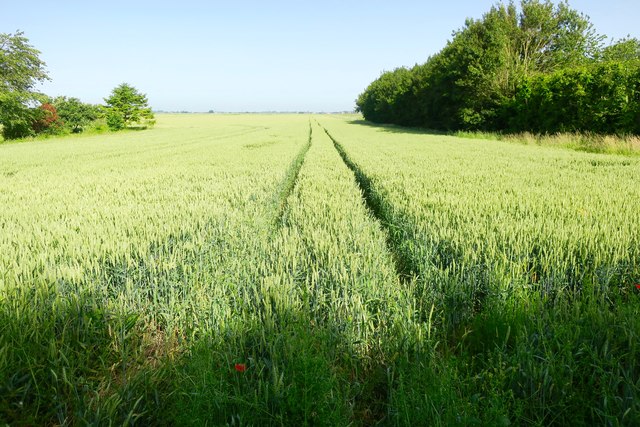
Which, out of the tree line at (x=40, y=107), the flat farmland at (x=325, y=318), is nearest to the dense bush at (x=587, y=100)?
the flat farmland at (x=325, y=318)

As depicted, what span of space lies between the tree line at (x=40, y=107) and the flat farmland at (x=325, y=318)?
4137 cm

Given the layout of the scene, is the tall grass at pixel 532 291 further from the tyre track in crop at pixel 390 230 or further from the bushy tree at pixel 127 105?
the bushy tree at pixel 127 105

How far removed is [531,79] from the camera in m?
25.4

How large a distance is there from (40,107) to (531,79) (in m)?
52.8

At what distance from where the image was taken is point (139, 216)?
502 cm

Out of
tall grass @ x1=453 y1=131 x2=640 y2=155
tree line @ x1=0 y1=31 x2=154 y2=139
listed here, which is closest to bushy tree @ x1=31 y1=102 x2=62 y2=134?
tree line @ x1=0 y1=31 x2=154 y2=139

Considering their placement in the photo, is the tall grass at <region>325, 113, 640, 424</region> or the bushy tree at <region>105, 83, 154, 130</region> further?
the bushy tree at <region>105, 83, 154, 130</region>

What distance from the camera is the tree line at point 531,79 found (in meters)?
18.5

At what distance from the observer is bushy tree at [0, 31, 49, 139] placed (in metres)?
35.2

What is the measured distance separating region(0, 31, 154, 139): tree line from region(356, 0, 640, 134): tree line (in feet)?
139

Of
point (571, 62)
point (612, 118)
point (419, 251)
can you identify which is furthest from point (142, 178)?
point (571, 62)

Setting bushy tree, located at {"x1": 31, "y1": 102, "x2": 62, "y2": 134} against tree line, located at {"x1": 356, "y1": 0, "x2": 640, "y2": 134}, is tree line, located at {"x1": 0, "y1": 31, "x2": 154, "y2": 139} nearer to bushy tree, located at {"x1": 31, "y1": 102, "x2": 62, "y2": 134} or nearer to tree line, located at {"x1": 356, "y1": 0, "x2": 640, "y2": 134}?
bushy tree, located at {"x1": 31, "y1": 102, "x2": 62, "y2": 134}

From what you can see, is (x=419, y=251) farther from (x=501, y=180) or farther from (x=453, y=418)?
(x=501, y=180)

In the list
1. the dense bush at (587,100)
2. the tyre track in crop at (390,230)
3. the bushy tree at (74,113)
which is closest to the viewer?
the tyre track in crop at (390,230)
